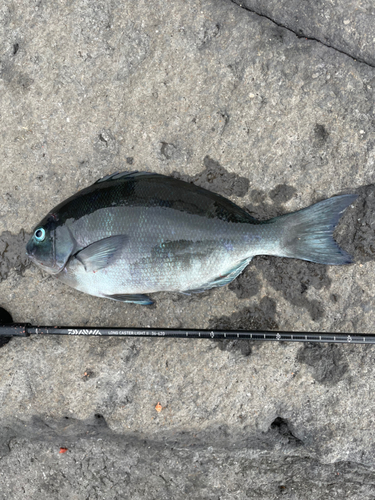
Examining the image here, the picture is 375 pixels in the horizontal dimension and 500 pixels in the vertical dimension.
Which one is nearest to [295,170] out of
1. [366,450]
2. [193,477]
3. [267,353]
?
[267,353]

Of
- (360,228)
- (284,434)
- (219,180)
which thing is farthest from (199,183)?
(284,434)

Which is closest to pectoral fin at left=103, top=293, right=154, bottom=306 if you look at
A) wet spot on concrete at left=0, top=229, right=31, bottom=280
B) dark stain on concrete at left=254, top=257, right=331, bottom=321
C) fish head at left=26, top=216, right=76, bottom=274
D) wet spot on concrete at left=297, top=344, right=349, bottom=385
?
fish head at left=26, top=216, right=76, bottom=274

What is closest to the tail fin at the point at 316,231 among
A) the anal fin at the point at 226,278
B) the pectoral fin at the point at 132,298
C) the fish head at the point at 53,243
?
the anal fin at the point at 226,278

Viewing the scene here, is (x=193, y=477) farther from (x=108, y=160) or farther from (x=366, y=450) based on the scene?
(x=108, y=160)

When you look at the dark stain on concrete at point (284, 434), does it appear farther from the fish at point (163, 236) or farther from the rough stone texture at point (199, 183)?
the fish at point (163, 236)

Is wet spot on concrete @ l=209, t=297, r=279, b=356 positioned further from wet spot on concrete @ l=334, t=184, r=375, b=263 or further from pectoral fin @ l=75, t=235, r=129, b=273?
pectoral fin @ l=75, t=235, r=129, b=273

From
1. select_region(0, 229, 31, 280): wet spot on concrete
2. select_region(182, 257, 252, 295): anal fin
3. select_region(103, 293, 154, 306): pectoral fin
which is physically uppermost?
select_region(182, 257, 252, 295): anal fin
